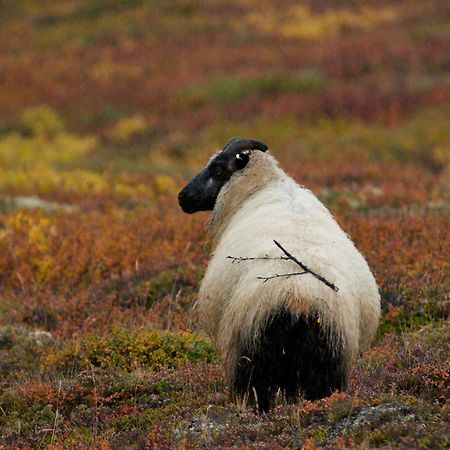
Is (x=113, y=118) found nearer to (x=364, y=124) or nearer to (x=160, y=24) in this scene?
(x=364, y=124)

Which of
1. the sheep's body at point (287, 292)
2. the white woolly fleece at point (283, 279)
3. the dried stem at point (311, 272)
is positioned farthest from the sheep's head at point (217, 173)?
the dried stem at point (311, 272)

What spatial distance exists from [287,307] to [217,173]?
9.04 ft

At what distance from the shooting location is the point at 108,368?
7.54 meters

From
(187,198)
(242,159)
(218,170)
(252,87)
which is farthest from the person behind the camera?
(252,87)

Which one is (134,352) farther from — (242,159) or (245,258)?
(245,258)

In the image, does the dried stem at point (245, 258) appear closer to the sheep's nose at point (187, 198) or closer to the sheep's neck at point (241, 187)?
the sheep's neck at point (241, 187)

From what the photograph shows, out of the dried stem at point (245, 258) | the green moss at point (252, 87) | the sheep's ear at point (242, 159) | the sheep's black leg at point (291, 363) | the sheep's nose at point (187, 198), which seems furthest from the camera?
the green moss at point (252, 87)

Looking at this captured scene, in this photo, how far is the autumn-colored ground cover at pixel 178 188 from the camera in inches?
245

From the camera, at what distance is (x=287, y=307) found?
543 cm

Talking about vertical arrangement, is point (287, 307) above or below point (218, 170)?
below

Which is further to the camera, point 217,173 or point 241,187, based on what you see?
point 217,173

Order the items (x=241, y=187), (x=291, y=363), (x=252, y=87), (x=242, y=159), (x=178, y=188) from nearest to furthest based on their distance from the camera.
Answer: (x=291, y=363), (x=241, y=187), (x=242, y=159), (x=178, y=188), (x=252, y=87)

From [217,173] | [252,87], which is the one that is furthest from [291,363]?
[252,87]

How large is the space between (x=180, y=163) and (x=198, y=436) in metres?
17.8
